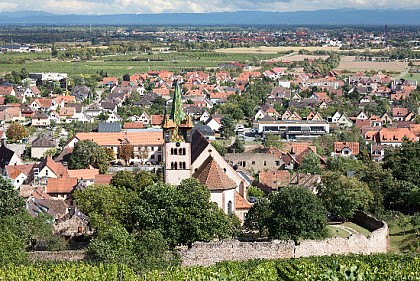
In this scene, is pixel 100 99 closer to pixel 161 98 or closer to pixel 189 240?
pixel 161 98

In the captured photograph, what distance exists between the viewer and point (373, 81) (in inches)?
5344

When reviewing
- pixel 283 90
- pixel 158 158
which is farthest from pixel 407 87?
pixel 158 158

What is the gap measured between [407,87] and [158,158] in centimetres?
6593

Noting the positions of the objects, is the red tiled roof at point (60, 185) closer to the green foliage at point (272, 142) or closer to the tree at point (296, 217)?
the tree at point (296, 217)

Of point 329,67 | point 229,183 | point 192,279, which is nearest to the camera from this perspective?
point 192,279

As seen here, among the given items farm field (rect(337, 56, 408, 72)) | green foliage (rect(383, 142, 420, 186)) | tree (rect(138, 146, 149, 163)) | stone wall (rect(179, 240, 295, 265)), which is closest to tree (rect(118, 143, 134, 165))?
tree (rect(138, 146, 149, 163))

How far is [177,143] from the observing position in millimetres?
43125

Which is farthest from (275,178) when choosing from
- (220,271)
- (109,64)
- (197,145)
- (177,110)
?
(109,64)

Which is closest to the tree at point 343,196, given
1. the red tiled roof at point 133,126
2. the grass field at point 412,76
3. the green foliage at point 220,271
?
the green foliage at point 220,271

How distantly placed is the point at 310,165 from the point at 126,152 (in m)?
19.9

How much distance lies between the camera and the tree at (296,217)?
3656 centimetres

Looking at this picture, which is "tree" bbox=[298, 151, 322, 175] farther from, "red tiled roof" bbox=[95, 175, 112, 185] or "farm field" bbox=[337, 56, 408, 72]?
"farm field" bbox=[337, 56, 408, 72]

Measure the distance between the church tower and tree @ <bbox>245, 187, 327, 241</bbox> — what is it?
25.4 ft

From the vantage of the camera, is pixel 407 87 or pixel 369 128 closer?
pixel 369 128
